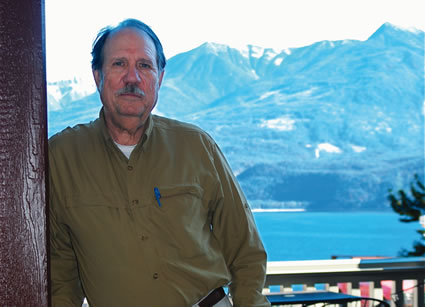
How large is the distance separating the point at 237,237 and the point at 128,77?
40 centimetres

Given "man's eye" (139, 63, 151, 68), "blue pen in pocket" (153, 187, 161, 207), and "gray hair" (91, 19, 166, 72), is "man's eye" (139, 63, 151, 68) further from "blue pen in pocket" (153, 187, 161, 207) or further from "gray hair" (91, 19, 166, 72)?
"blue pen in pocket" (153, 187, 161, 207)

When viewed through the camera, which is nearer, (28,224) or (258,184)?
(28,224)

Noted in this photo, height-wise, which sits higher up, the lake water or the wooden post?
the wooden post

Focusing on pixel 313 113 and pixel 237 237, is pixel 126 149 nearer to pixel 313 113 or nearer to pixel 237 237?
pixel 237 237

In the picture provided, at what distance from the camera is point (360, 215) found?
67812mm

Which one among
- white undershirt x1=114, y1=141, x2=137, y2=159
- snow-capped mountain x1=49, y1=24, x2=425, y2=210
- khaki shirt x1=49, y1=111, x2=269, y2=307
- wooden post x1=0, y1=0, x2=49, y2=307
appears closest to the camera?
wooden post x1=0, y1=0, x2=49, y2=307

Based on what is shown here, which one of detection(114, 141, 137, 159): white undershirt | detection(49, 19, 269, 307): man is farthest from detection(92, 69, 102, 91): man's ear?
detection(114, 141, 137, 159): white undershirt

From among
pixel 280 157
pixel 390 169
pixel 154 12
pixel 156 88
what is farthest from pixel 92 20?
pixel 156 88

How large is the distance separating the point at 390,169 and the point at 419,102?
911cm

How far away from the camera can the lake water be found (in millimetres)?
64750

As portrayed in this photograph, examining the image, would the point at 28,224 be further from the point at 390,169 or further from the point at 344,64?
the point at 344,64

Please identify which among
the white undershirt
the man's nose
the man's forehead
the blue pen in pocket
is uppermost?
the man's forehead

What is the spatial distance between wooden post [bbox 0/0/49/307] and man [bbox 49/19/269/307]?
47 centimetres

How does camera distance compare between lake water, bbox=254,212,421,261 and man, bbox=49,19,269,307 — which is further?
lake water, bbox=254,212,421,261
